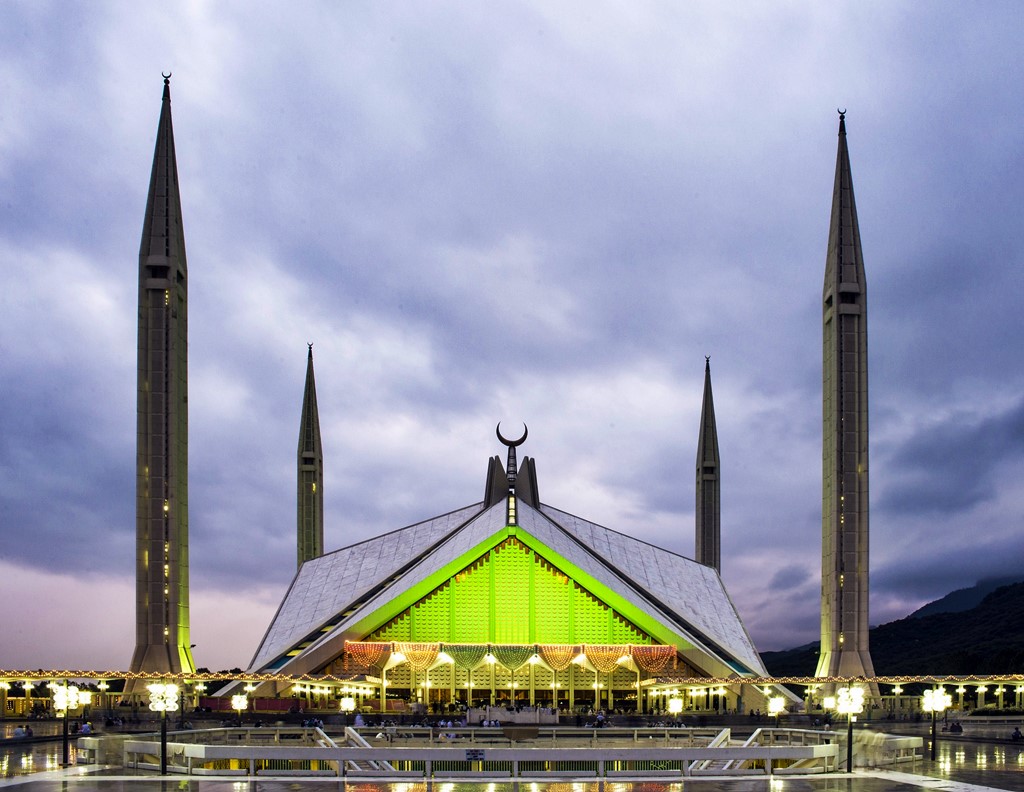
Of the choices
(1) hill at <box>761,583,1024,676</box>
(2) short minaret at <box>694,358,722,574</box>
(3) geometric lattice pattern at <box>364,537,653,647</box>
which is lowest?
(1) hill at <box>761,583,1024,676</box>

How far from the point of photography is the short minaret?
5622 centimetres

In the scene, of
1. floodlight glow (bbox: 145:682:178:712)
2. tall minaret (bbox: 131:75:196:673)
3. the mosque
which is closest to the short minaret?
the mosque

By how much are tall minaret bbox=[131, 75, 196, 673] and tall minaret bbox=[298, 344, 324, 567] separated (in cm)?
1681

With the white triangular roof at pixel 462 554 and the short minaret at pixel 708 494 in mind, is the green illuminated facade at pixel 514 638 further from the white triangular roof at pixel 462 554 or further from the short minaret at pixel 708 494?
the short minaret at pixel 708 494

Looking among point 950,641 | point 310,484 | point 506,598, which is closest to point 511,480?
point 506,598

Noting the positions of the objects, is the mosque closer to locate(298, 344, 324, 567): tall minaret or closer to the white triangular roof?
the white triangular roof

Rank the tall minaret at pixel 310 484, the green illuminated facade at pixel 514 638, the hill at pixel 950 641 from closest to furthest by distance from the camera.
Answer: the green illuminated facade at pixel 514 638 < the tall minaret at pixel 310 484 < the hill at pixel 950 641

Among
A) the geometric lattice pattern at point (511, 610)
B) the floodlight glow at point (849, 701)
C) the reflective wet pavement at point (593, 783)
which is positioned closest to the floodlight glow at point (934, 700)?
the reflective wet pavement at point (593, 783)

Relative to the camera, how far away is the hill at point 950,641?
252ft

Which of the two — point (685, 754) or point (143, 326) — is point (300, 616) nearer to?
point (143, 326)

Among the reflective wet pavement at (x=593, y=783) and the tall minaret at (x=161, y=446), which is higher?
the tall minaret at (x=161, y=446)

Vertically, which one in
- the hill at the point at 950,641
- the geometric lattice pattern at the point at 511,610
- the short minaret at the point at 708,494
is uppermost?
the short minaret at the point at 708,494

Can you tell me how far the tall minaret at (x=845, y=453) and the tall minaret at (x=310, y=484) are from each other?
84.3 feet

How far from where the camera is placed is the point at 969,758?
66.4ft
